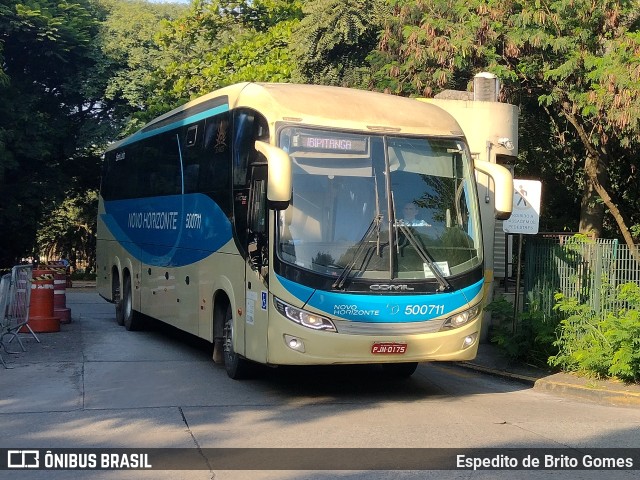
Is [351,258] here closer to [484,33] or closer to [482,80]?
[482,80]

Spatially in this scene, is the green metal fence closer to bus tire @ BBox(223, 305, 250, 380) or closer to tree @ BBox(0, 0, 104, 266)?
bus tire @ BBox(223, 305, 250, 380)

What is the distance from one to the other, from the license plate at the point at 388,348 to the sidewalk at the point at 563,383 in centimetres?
251

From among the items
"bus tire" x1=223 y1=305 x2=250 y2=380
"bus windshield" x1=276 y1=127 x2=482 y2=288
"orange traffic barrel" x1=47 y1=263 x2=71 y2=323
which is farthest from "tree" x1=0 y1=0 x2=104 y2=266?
"bus windshield" x1=276 y1=127 x2=482 y2=288

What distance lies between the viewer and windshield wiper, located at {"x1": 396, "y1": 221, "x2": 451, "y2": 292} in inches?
408

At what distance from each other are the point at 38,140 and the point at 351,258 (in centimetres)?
2447

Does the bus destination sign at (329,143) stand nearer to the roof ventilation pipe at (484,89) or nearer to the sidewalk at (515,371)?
the sidewalk at (515,371)

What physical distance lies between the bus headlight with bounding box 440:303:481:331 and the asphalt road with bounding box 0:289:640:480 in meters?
0.89

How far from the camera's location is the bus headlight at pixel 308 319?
33.2 ft

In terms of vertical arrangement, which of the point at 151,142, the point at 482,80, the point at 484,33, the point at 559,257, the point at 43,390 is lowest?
the point at 43,390

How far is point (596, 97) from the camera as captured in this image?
1694cm

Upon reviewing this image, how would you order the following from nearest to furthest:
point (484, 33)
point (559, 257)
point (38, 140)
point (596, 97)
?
point (559, 257) < point (596, 97) < point (484, 33) < point (38, 140)

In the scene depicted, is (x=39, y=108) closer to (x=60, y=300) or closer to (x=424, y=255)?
(x=60, y=300)

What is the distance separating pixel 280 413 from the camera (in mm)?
9875

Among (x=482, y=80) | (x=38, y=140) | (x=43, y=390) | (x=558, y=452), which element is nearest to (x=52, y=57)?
(x=38, y=140)
